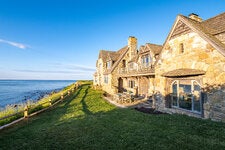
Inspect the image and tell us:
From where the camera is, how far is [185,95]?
10.9 metres

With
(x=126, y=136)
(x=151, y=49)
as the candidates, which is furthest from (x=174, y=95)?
(x=151, y=49)

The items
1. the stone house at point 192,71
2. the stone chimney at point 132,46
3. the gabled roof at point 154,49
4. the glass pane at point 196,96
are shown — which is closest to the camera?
the stone house at point 192,71

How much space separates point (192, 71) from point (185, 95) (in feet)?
7.24

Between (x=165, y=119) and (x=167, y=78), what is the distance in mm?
4208

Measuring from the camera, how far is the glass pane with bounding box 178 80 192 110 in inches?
417

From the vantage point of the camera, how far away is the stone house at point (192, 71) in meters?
8.66

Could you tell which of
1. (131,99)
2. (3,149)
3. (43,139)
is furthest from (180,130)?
(131,99)

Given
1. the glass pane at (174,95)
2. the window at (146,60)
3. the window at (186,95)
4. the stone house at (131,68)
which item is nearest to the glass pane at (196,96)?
the window at (186,95)

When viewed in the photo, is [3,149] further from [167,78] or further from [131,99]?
[131,99]

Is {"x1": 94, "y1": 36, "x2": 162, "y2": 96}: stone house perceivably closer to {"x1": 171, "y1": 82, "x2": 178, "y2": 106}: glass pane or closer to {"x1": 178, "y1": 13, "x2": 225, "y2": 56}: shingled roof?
{"x1": 171, "y1": 82, "x2": 178, "y2": 106}: glass pane

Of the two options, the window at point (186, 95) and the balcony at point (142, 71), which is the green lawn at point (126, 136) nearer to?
the window at point (186, 95)

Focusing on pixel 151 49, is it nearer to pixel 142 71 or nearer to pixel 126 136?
pixel 142 71

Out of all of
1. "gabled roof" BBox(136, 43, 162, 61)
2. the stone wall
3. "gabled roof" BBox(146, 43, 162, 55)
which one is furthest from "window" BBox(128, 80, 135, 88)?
the stone wall

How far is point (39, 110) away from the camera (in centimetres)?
1424
